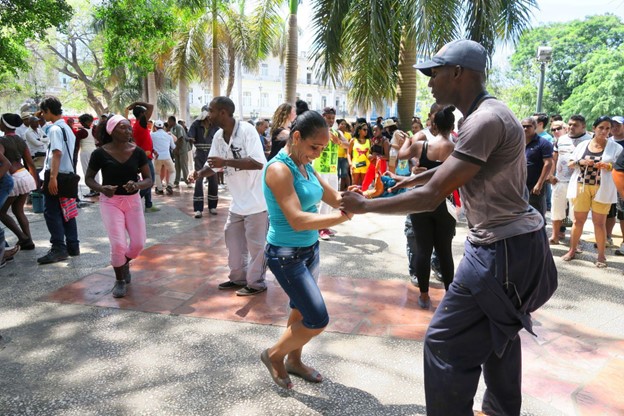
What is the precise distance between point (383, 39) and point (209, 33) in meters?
13.6

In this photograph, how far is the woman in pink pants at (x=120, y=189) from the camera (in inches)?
174

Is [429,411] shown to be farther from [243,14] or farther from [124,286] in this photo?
[243,14]

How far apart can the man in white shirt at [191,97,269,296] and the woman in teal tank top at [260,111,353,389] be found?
68.8 inches

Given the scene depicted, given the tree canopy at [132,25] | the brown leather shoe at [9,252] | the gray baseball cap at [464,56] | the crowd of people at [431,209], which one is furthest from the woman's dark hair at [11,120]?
the gray baseball cap at [464,56]

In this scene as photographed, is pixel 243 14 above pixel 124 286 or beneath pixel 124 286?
above

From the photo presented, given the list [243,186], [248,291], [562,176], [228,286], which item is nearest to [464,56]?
[243,186]

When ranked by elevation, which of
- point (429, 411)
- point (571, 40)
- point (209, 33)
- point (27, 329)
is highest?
point (571, 40)

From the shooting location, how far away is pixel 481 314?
82.9 inches

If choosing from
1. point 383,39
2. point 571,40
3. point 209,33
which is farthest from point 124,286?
point 571,40

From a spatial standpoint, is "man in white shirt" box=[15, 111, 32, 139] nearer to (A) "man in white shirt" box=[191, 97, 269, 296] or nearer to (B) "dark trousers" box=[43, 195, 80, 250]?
(B) "dark trousers" box=[43, 195, 80, 250]

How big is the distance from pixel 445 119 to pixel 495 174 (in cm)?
222

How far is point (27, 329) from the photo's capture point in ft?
12.6

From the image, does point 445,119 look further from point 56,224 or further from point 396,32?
point 396,32

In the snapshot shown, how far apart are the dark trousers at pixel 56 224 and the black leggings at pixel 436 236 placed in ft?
14.7
